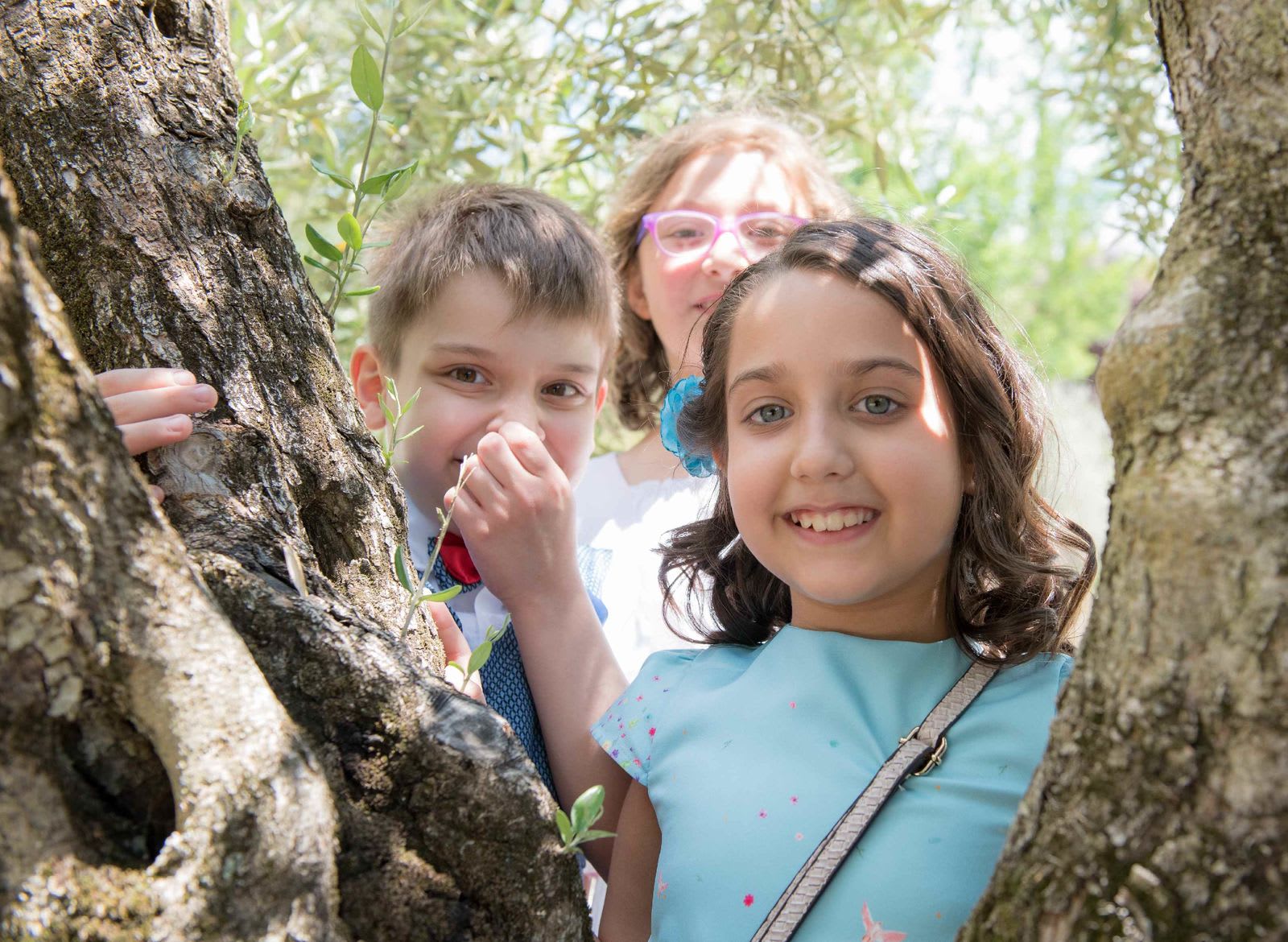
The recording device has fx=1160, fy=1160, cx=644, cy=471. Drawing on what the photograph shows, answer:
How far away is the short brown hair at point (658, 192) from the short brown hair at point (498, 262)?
728 millimetres

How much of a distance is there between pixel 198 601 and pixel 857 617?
1149 millimetres

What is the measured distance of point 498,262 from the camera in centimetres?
245

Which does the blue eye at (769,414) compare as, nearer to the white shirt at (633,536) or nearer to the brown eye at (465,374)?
the white shirt at (633,536)

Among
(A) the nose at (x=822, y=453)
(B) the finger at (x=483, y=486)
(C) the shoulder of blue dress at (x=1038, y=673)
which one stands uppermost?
(A) the nose at (x=822, y=453)

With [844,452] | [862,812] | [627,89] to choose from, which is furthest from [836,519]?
[627,89]

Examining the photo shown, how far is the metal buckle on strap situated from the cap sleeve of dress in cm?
42

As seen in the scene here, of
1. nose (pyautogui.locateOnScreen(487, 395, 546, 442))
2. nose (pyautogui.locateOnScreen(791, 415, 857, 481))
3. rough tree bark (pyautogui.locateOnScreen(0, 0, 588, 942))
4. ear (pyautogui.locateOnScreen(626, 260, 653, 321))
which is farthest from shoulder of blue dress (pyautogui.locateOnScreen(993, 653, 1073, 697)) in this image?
ear (pyautogui.locateOnScreen(626, 260, 653, 321))

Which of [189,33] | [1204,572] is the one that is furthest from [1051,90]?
[1204,572]

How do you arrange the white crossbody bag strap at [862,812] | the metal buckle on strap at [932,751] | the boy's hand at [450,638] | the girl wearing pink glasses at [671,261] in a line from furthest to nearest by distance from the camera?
the girl wearing pink glasses at [671,261]
the boy's hand at [450,638]
the metal buckle on strap at [932,751]
the white crossbody bag strap at [862,812]

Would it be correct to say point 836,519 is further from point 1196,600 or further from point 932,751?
point 1196,600

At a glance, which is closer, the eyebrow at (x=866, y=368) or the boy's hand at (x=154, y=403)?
the boy's hand at (x=154, y=403)

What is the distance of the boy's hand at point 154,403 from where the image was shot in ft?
4.45

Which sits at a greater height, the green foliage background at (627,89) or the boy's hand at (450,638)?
the green foliage background at (627,89)

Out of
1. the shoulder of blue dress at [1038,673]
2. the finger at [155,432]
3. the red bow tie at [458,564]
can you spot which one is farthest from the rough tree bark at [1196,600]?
the red bow tie at [458,564]
